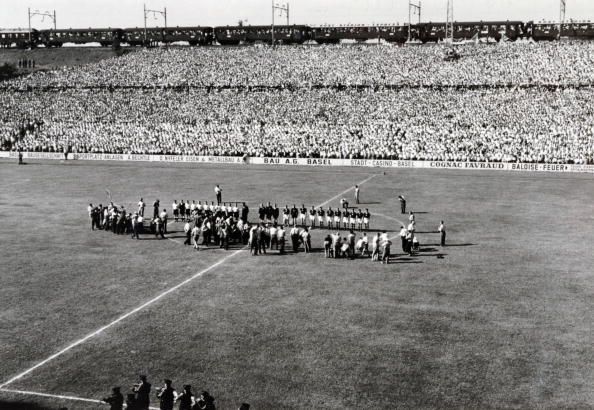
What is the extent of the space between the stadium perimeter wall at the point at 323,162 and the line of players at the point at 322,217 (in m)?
26.2

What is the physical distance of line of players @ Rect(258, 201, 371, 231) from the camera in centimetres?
2986

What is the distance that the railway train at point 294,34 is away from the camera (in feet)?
273

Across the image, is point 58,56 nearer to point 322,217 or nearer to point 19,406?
point 322,217

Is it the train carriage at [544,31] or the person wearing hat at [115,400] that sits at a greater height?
the train carriage at [544,31]

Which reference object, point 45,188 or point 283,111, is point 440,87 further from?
point 45,188

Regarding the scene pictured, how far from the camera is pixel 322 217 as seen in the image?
3108 cm

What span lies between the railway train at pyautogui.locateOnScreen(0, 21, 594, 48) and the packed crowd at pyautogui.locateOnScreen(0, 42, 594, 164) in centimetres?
882

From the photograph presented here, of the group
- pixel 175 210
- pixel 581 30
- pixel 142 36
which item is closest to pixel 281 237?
pixel 175 210

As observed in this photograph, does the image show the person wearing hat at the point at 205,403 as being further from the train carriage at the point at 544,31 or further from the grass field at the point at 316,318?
the train carriage at the point at 544,31

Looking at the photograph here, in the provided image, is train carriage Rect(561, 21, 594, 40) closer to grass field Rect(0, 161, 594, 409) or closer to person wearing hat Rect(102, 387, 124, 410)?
grass field Rect(0, 161, 594, 409)

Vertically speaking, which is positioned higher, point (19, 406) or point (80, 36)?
point (80, 36)

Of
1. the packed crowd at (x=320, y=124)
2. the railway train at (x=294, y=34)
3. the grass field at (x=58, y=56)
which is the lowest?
the packed crowd at (x=320, y=124)

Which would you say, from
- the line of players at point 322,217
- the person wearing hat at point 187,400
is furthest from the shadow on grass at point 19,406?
the line of players at point 322,217

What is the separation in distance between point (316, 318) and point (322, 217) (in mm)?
13529
